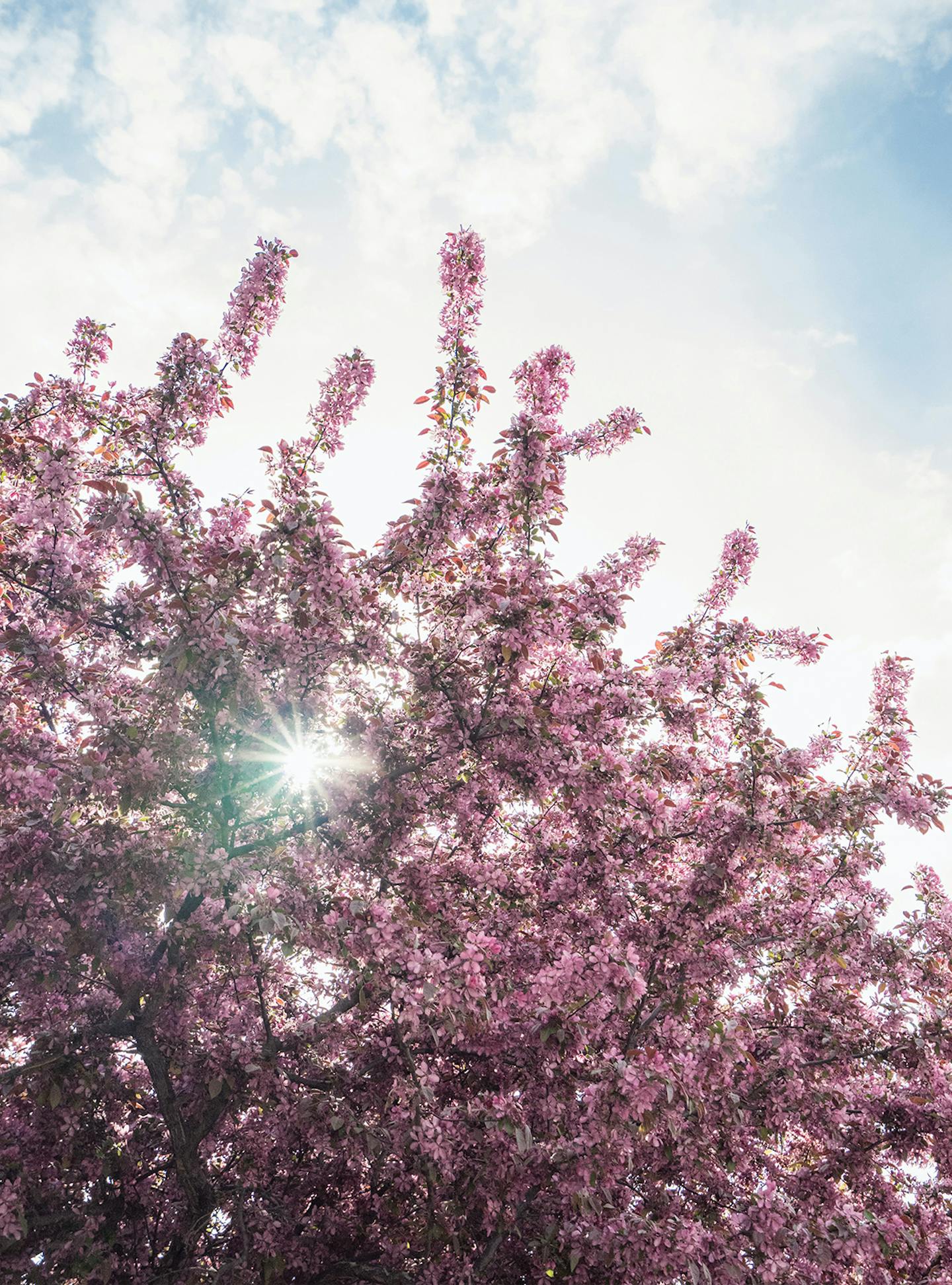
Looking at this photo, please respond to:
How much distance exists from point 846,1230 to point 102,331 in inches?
447

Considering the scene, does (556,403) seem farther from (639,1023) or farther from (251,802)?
(639,1023)

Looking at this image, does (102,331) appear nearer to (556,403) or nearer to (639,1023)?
(556,403)

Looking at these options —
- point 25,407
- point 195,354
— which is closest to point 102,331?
point 25,407

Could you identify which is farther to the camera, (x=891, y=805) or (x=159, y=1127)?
(x=159, y=1127)

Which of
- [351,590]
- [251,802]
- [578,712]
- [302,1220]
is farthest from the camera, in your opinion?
[251,802]

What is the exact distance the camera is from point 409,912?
6.17 m

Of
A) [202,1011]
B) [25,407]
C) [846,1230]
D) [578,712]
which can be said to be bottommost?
[846,1230]

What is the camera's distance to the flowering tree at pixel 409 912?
5.34m

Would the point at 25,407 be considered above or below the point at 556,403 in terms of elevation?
above

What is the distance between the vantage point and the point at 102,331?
26.3ft

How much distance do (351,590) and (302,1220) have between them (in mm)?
5989

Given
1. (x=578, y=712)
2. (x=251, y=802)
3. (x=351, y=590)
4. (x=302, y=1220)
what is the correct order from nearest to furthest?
(x=351, y=590), (x=578, y=712), (x=302, y=1220), (x=251, y=802)

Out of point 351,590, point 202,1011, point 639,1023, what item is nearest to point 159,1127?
point 202,1011

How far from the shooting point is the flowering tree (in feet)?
17.5
